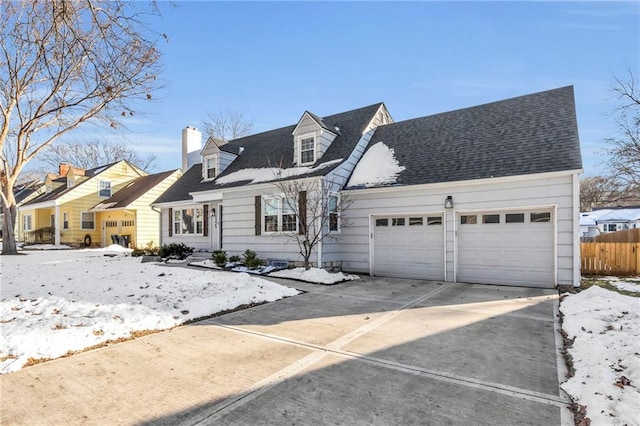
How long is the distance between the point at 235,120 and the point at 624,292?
28923 millimetres

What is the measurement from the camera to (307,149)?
42.5ft

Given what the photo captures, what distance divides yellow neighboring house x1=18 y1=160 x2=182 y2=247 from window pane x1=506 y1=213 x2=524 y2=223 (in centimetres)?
2049

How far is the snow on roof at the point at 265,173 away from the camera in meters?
12.0

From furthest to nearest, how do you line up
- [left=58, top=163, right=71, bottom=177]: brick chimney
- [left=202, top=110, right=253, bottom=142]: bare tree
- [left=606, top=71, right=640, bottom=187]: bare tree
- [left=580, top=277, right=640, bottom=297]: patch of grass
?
[left=202, top=110, right=253, bottom=142]: bare tree → [left=58, top=163, right=71, bottom=177]: brick chimney → [left=606, top=71, right=640, bottom=187]: bare tree → [left=580, top=277, right=640, bottom=297]: patch of grass

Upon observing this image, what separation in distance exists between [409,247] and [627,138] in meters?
13.7

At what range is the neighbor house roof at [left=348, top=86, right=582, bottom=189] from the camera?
913 cm

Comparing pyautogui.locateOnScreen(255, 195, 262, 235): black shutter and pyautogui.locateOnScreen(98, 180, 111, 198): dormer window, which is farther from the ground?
pyautogui.locateOnScreen(98, 180, 111, 198): dormer window

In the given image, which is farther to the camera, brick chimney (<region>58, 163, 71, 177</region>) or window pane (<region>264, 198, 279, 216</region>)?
brick chimney (<region>58, 163, 71, 177</region>)

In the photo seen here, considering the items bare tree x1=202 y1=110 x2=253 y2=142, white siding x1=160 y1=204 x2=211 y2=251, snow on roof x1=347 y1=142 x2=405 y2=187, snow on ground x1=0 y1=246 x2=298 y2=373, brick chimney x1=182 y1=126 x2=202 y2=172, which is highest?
bare tree x1=202 y1=110 x2=253 y2=142

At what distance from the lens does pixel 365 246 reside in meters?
11.4

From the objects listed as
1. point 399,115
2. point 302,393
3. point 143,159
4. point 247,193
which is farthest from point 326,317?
point 143,159

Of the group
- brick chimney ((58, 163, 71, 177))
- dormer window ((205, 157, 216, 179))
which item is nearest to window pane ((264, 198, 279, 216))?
dormer window ((205, 157, 216, 179))

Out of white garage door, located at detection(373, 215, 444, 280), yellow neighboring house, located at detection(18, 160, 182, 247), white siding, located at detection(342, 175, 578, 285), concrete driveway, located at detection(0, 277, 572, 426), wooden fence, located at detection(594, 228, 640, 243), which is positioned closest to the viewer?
concrete driveway, located at detection(0, 277, 572, 426)

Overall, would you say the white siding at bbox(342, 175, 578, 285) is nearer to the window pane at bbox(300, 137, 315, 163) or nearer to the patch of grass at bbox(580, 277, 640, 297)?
the patch of grass at bbox(580, 277, 640, 297)
